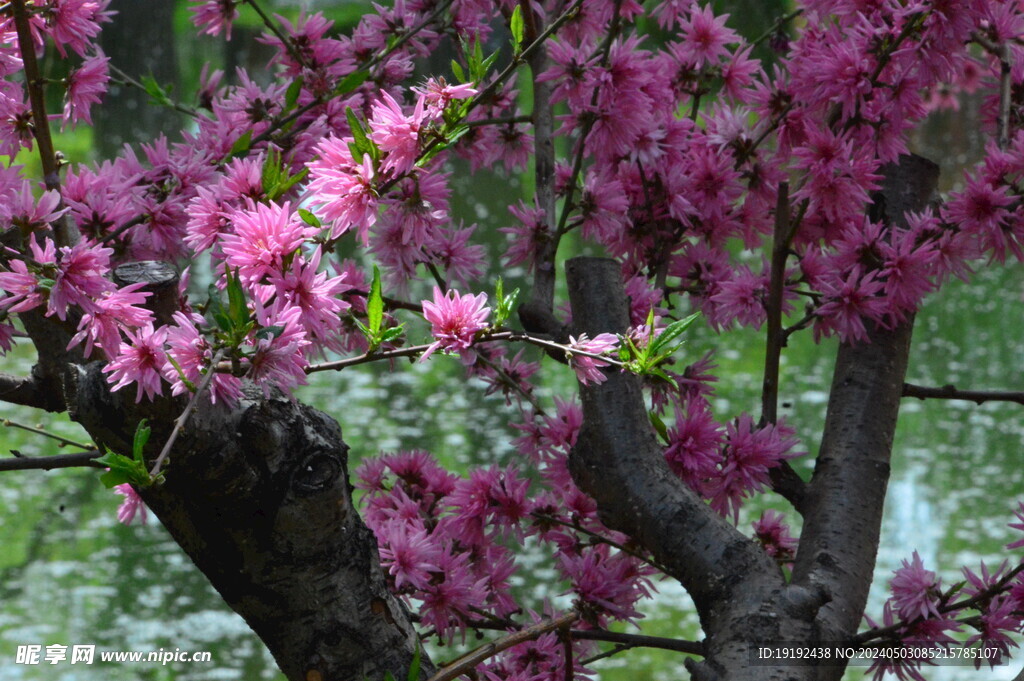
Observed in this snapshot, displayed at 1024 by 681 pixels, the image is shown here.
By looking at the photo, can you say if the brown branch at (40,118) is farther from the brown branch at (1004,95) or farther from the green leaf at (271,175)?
the brown branch at (1004,95)

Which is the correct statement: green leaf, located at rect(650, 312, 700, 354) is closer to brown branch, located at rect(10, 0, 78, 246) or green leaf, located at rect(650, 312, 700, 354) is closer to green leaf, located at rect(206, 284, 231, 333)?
green leaf, located at rect(206, 284, 231, 333)

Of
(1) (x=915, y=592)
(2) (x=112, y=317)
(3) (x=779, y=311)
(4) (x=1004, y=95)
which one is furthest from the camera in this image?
(4) (x=1004, y=95)

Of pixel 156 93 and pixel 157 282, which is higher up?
pixel 156 93

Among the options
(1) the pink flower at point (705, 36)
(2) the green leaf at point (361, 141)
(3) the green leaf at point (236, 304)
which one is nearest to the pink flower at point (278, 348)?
(3) the green leaf at point (236, 304)

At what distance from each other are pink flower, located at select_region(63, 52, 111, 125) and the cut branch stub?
31 cm

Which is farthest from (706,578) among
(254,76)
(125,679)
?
(254,76)

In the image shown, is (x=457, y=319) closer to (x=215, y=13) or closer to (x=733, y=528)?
(x=733, y=528)

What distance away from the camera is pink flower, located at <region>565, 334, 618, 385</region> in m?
0.61

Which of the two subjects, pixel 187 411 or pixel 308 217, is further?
pixel 308 217

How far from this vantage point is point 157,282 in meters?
0.60

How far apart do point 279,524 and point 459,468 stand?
80.0 inches

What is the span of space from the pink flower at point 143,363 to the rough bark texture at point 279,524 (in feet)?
0.11

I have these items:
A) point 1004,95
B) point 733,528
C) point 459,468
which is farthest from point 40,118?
point 459,468

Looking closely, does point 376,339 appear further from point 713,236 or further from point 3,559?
point 3,559
